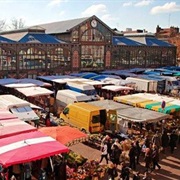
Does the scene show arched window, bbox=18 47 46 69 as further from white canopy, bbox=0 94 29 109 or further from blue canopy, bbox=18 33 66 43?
white canopy, bbox=0 94 29 109

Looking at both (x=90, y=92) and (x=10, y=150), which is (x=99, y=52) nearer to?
(x=90, y=92)

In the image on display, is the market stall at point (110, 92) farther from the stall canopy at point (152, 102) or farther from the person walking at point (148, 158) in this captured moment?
the person walking at point (148, 158)

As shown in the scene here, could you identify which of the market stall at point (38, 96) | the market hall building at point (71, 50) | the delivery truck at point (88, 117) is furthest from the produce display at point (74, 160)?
the market hall building at point (71, 50)

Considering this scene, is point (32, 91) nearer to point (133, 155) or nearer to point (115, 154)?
point (115, 154)

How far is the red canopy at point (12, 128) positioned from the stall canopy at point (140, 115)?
5386 mm

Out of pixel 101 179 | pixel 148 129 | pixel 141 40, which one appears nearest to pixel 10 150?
pixel 101 179

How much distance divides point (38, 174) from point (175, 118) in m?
10.8

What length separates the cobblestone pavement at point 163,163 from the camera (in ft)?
38.0

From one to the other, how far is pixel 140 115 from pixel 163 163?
2.91 m

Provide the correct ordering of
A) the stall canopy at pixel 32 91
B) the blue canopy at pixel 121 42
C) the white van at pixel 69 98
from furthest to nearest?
1. the blue canopy at pixel 121 42
2. the stall canopy at pixel 32 91
3. the white van at pixel 69 98

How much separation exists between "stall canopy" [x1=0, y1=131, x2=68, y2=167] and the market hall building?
20.4m

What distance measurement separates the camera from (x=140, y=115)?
14852 millimetres

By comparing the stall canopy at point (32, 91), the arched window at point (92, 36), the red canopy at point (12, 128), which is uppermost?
the arched window at point (92, 36)

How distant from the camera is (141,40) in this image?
1735 inches
